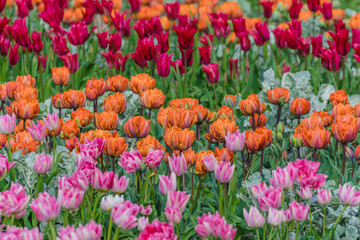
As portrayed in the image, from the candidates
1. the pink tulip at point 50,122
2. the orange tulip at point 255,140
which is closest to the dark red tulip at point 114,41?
the pink tulip at point 50,122

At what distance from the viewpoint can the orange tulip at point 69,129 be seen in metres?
2.96

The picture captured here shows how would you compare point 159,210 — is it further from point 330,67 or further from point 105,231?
point 330,67

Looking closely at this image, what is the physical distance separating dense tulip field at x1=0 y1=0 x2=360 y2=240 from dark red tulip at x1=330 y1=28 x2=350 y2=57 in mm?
10

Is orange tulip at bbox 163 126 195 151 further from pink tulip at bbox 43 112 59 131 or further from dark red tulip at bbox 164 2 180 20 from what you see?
dark red tulip at bbox 164 2 180 20

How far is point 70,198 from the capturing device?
1.96 metres

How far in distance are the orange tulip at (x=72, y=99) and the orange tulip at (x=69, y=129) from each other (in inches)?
9.7

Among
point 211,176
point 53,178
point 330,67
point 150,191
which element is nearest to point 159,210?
point 150,191

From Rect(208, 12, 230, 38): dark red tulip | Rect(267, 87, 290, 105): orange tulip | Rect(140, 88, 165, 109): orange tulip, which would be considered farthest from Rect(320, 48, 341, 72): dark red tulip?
Rect(140, 88, 165, 109): orange tulip

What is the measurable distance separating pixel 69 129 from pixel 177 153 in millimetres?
690

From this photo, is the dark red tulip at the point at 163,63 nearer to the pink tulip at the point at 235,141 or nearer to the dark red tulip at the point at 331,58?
the dark red tulip at the point at 331,58

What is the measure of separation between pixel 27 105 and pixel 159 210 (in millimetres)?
902

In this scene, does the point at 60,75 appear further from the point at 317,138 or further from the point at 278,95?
the point at 317,138

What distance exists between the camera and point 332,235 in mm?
2527

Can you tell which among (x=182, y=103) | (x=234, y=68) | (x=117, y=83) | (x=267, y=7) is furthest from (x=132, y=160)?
(x=267, y=7)
